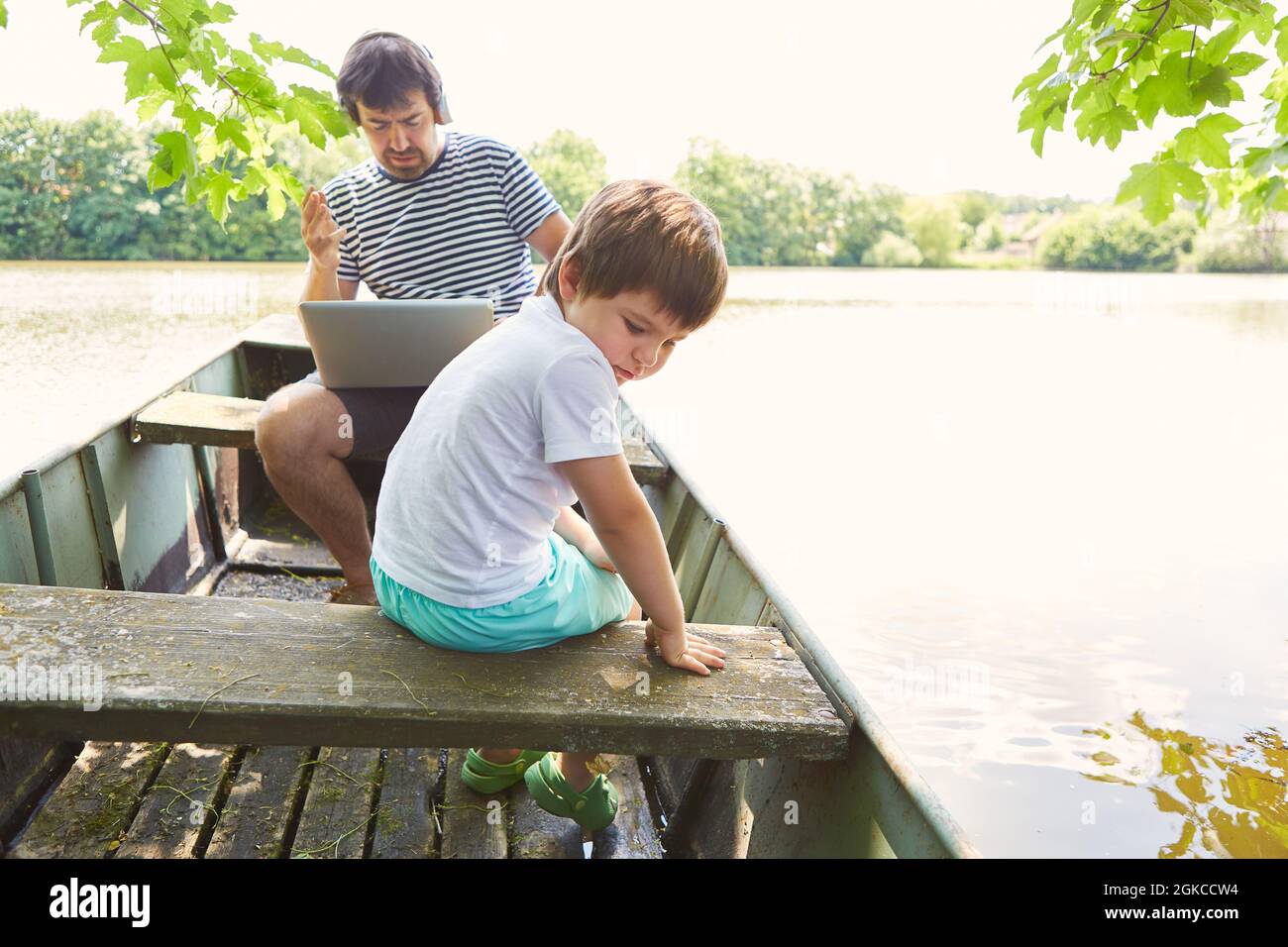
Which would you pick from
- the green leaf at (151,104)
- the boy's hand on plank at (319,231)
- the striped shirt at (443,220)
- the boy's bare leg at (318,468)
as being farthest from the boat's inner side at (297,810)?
the striped shirt at (443,220)

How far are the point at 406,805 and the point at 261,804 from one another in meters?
0.36

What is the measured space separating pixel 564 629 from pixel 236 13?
175 cm

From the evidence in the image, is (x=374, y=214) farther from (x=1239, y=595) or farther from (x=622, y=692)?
(x=1239, y=595)

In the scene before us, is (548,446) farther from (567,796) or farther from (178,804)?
(178,804)

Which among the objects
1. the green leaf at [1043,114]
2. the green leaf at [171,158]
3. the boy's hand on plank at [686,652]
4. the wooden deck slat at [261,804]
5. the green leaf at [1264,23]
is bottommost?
the wooden deck slat at [261,804]

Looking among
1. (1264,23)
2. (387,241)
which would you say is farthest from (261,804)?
(1264,23)

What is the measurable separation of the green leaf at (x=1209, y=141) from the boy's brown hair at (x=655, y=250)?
5.60ft

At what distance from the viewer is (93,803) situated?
7.79 ft

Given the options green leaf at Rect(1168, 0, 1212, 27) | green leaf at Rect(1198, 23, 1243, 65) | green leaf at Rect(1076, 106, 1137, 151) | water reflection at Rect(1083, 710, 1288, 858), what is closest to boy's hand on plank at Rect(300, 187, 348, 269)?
green leaf at Rect(1076, 106, 1137, 151)

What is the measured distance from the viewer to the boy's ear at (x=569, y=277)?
5.75 ft

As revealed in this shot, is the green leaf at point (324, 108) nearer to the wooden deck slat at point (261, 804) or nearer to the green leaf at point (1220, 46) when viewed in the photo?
the wooden deck slat at point (261, 804)

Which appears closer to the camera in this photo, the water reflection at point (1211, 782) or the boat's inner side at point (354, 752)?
the boat's inner side at point (354, 752)

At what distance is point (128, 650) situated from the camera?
181 cm

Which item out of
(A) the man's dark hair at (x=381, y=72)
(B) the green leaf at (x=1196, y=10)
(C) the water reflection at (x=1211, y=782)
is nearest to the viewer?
(B) the green leaf at (x=1196, y=10)
